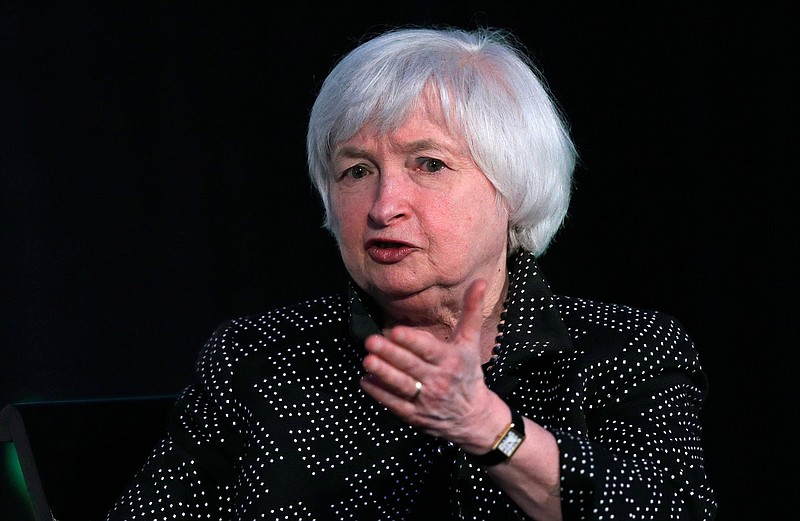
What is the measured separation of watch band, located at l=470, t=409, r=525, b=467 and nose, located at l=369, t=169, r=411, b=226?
445mm

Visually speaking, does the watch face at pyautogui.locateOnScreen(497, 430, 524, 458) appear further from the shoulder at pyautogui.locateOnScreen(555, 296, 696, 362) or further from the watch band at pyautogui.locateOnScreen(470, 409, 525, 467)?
the shoulder at pyautogui.locateOnScreen(555, 296, 696, 362)

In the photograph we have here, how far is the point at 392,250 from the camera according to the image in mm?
1604

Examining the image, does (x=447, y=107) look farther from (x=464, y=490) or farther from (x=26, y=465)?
(x=26, y=465)

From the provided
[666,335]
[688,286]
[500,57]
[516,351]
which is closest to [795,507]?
[688,286]

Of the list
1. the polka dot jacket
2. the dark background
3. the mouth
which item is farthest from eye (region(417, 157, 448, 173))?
the dark background

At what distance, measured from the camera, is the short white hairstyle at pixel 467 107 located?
161cm

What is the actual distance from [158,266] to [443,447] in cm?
130

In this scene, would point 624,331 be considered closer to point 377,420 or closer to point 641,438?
point 641,438

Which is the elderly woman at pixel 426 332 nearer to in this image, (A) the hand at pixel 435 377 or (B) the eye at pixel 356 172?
(B) the eye at pixel 356 172

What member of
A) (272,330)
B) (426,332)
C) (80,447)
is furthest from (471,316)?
(80,447)

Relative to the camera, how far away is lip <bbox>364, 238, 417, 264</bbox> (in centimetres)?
160

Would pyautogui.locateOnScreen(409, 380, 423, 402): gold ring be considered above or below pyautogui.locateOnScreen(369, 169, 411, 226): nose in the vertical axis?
below

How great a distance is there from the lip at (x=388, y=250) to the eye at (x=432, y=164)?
0.13 metres

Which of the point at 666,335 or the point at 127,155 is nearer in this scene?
the point at 666,335
